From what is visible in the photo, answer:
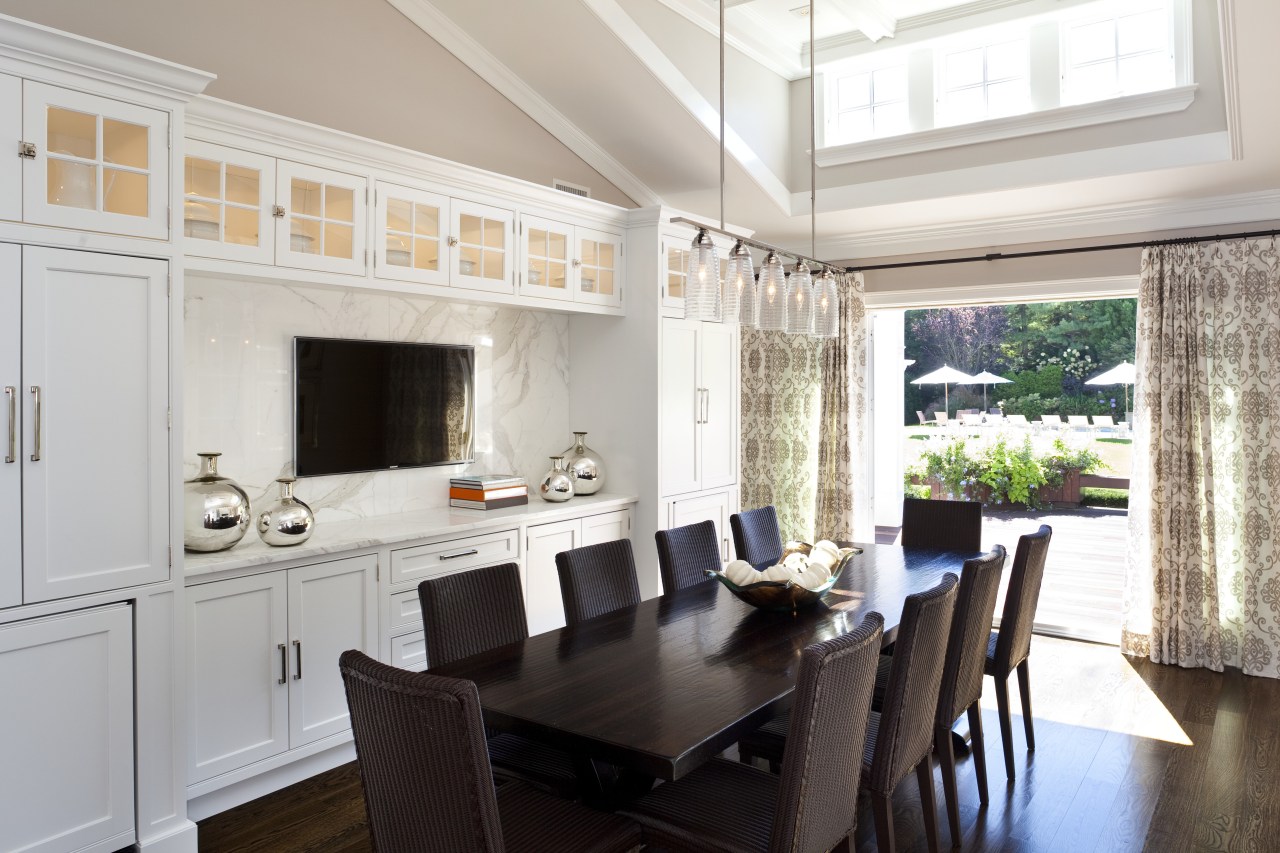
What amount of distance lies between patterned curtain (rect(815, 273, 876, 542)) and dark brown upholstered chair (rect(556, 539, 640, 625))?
2.94 m

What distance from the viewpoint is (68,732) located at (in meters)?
2.56

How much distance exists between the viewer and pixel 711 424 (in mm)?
5289

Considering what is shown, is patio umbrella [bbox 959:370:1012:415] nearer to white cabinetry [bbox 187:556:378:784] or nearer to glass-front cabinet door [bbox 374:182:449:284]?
glass-front cabinet door [bbox 374:182:449:284]

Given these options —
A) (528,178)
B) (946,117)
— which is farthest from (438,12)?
(946,117)

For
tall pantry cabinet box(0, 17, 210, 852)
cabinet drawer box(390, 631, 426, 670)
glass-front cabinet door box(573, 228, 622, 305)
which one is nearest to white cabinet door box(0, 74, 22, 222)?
tall pantry cabinet box(0, 17, 210, 852)

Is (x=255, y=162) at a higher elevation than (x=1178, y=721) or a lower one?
higher

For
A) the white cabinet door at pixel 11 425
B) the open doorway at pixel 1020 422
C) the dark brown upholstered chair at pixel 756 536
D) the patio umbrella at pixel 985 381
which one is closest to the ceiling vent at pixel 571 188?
the dark brown upholstered chair at pixel 756 536

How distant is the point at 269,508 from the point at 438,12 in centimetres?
242

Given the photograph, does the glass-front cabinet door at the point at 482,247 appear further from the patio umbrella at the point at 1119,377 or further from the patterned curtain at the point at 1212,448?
the patio umbrella at the point at 1119,377

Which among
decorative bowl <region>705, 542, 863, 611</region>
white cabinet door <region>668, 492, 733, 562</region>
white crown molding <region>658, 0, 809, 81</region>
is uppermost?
white crown molding <region>658, 0, 809, 81</region>

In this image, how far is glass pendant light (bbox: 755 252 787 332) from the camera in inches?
Answer: 119

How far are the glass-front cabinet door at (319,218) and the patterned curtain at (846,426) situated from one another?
10.9 feet

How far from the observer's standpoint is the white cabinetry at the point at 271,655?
9.90 ft

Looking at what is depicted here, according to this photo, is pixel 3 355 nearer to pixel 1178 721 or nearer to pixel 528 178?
pixel 528 178
